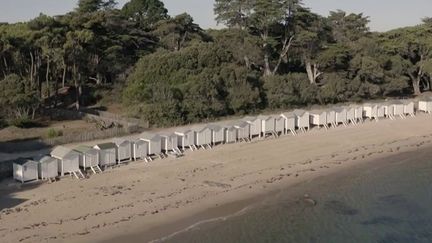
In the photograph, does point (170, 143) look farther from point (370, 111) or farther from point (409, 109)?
point (409, 109)

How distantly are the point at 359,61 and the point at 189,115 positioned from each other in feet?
75.5

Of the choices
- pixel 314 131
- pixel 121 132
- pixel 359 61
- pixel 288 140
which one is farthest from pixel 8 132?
pixel 359 61

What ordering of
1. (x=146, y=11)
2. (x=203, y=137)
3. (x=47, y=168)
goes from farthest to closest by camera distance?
1. (x=146, y=11)
2. (x=203, y=137)
3. (x=47, y=168)

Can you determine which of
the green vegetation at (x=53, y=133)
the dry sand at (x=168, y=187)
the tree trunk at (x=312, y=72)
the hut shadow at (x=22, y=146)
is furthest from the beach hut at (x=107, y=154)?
the tree trunk at (x=312, y=72)

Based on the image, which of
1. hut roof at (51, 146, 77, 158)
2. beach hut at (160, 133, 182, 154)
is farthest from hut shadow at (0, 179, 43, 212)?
beach hut at (160, 133, 182, 154)

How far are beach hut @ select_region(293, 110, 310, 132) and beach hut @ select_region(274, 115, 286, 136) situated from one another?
1.64 metres

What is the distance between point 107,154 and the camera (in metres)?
28.6

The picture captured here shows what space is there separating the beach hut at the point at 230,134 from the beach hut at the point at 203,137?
1.39 meters

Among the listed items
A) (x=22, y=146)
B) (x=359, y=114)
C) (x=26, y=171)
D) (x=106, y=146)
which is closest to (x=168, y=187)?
(x=106, y=146)

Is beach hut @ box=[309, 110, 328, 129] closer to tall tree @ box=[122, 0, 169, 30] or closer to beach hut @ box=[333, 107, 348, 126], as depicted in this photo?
beach hut @ box=[333, 107, 348, 126]

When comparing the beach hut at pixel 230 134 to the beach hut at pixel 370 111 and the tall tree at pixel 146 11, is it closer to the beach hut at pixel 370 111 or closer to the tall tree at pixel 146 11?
the beach hut at pixel 370 111

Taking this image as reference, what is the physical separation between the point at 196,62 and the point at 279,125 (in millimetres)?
12476

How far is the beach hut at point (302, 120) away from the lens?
132 feet

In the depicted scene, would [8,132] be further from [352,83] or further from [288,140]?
[352,83]
